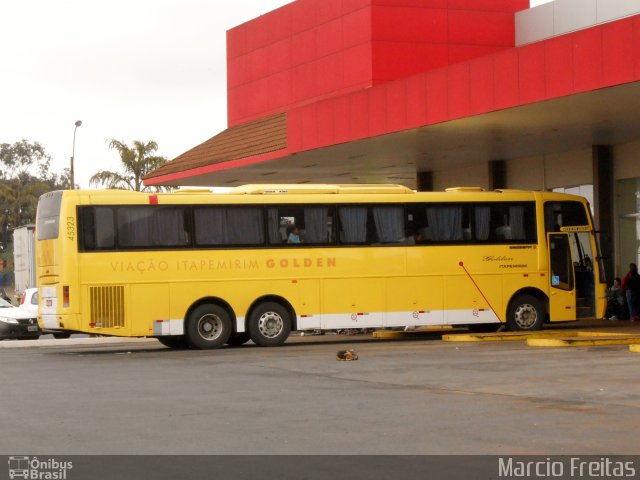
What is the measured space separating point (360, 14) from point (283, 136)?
4467mm

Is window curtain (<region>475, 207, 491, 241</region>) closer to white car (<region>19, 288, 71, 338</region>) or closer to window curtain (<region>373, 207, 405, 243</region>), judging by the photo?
window curtain (<region>373, 207, 405, 243</region>)

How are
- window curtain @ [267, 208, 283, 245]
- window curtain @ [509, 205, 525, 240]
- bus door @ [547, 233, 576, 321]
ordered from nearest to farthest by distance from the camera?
1. window curtain @ [267, 208, 283, 245]
2. window curtain @ [509, 205, 525, 240]
3. bus door @ [547, 233, 576, 321]

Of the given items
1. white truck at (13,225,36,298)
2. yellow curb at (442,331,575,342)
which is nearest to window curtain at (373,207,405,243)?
yellow curb at (442,331,575,342)

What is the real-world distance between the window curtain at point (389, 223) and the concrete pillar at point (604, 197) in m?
11.0

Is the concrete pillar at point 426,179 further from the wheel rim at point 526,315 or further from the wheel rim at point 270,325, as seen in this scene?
the wheel rim at point 270,325

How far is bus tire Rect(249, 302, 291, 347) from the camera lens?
2588 centimetres

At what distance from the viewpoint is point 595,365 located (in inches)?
714

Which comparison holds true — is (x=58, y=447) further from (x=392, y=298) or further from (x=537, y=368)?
(x=392, y=298)

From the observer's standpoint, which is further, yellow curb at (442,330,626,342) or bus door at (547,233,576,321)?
bus door at (547,233,576,321)

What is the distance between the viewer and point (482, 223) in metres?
27.4

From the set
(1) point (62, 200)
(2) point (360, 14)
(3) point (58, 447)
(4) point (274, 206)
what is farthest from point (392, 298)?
(3) point (58, 447)

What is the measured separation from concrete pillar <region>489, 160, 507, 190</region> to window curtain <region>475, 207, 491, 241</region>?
1367 cm

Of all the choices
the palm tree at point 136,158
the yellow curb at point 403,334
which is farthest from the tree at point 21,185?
the yellow curb at point 403,334

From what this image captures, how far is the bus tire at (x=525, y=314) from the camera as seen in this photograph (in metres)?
27.5
